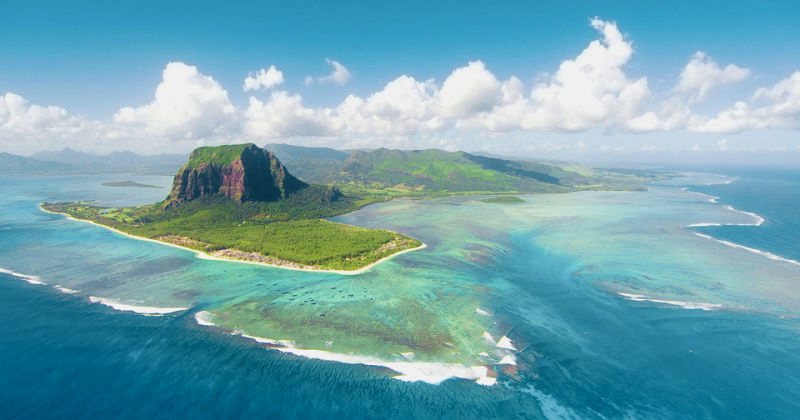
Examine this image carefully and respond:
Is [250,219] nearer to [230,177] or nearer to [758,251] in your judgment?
[230,177]

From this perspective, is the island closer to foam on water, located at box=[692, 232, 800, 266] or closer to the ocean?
A: the ocean

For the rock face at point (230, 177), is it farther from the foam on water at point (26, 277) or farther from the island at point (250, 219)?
the foam on water at point (26, 277)

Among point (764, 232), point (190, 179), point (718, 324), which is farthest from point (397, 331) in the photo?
point (764, 232)

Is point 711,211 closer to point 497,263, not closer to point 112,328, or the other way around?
point 497,263

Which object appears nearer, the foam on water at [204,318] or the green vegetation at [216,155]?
the foam on water at [204,318]

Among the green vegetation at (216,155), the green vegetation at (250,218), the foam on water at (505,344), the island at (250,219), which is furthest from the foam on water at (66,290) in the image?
the green vegetation at (216,155)

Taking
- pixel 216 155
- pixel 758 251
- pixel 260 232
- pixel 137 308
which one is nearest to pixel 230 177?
pixel 216 155

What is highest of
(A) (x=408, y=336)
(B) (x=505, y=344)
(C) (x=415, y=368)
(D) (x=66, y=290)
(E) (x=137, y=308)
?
(D) (x=66, y=290)
